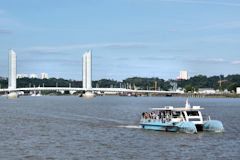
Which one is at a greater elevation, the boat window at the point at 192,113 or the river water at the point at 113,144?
the boat window at the point at 192,113

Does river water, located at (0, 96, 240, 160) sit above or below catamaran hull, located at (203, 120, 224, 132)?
below

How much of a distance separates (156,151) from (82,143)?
8.73 m

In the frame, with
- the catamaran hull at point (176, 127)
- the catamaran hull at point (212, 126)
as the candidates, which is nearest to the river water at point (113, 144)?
the catamaran hull at point (176, 127)

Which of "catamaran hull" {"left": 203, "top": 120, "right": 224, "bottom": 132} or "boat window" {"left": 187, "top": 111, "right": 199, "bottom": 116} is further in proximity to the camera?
"catamaran hull" {"left": 203, "top": 120, "right": 224, "bottom": 132}

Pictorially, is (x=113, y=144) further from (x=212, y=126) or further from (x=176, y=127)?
→ (x=212, y=126)

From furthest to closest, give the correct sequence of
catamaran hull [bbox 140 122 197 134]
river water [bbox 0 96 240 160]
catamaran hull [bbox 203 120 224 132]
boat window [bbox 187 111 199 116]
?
catamaran hull [bbox 203 120 224 132], boat window [bbox 187 111 199 116], catamaran hull [bbox 140 122 197 134], river water [bbox 0 96 240 160]

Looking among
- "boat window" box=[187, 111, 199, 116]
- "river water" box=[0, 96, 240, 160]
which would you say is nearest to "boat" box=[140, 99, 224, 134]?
"boat window" box=[187, 111, 199, 116]

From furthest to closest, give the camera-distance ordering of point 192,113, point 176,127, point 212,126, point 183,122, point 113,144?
point 212,126
point 192,113
point 176,127
point 183,122
point 113,144

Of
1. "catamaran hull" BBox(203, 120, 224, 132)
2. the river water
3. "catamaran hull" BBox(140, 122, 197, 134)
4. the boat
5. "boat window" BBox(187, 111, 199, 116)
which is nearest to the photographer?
the river water

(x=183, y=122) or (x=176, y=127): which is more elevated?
(x=183, y=122)

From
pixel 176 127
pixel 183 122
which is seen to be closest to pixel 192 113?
pixel 183 122

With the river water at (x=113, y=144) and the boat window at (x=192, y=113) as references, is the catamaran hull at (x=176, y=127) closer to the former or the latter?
the river water at (x=113, y=144)

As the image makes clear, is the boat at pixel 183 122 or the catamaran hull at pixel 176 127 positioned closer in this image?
the catamaran hull at pixel 176 127

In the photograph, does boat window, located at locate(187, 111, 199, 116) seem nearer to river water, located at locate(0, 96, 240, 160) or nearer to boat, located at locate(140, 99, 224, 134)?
boat, located at locate(140, 99, 224, 134)
